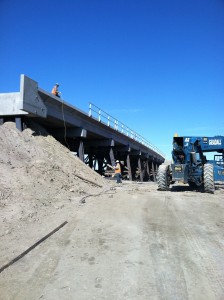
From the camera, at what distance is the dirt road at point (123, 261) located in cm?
443

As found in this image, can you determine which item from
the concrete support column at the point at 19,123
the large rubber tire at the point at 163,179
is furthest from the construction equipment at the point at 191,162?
the concrete support column at the point at 19,123

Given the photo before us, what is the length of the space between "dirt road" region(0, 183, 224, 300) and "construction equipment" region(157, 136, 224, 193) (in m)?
7.41

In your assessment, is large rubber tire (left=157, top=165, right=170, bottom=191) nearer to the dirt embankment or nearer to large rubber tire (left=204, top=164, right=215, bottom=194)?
large rubber tire (left=204, top=164, right=215, bottom=194)

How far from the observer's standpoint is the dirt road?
443cm

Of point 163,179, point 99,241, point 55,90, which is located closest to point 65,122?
point 55,90

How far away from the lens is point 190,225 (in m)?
8.12

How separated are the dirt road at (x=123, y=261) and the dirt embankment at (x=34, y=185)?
0.62 metres

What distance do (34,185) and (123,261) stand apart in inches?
232

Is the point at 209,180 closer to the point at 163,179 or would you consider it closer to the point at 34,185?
the point at 163,179

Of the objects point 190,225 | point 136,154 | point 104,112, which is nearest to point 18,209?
point 190,225

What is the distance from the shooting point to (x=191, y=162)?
672 inches

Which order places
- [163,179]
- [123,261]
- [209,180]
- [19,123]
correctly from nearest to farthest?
[123,261] < [19,123] < [209,180] < [163,179]

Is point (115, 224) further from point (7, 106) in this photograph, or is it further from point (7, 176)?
point (7, 106)

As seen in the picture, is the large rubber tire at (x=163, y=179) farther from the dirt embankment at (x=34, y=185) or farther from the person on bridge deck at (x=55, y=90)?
the person on bridge deck at (x=55, y=90)
